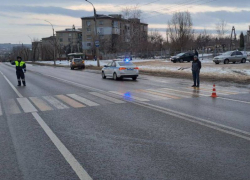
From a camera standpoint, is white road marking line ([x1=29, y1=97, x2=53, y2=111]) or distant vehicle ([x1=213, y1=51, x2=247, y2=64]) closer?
white road marking line ([x1=29, y1=97, x2=53, y2=111])

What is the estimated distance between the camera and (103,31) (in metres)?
102

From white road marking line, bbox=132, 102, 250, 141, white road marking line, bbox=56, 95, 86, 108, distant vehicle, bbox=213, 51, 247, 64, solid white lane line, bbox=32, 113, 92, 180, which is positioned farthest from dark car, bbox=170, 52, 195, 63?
solid white lane line, bbox=32, 113, 92, 180

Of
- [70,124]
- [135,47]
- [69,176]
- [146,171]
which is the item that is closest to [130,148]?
[146,171]

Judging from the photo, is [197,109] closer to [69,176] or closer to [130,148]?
[130,148]

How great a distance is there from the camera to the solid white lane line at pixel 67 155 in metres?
4.62

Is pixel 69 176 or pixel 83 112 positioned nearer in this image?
pixel 69 176

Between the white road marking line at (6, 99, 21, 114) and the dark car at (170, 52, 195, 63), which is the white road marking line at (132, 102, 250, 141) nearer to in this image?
the white road marking line at (6, 99, 21, 114)

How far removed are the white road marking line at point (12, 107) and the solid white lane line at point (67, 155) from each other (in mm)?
2343

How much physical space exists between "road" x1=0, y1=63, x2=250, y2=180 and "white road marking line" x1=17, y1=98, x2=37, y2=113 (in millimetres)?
38

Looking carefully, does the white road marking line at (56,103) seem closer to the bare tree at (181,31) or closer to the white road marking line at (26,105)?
the white road marking line at (26,105)

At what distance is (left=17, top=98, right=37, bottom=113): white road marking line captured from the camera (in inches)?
404

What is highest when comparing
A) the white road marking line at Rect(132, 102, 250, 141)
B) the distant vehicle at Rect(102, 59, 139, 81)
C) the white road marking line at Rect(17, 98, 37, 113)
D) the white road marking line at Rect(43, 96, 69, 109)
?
→ the distant vehicle at Rect(102, 59, 139, 81)

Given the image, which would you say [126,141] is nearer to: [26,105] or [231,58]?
[26,105]

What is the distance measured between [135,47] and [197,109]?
185 ft
